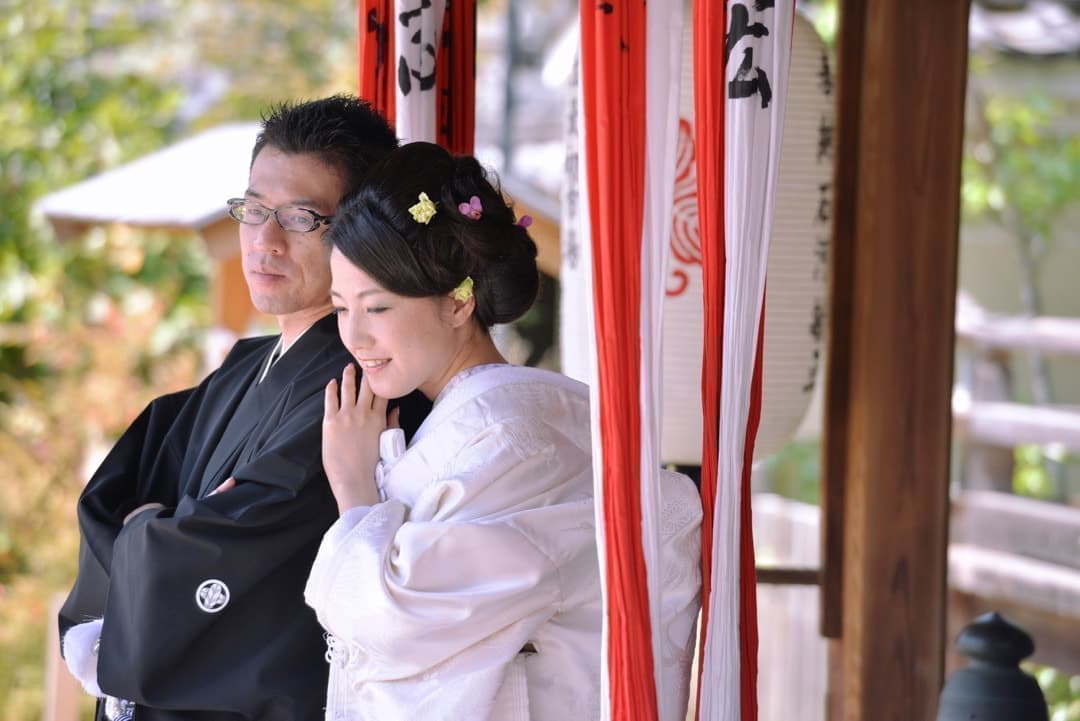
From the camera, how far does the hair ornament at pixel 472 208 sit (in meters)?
1.84

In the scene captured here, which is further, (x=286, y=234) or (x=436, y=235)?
(x=286, y=234)

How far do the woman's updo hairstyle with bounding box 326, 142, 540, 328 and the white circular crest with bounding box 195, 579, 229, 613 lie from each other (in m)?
0.46

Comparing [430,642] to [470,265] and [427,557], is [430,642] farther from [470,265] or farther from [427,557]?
[470,265]

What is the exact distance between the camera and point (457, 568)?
1.70 metres

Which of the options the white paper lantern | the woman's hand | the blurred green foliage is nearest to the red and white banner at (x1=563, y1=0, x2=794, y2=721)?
the woman's hand

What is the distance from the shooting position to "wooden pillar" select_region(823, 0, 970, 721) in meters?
2.74

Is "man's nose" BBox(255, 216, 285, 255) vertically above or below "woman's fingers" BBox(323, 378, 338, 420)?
above

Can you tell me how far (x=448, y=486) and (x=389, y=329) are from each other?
0.23 meters

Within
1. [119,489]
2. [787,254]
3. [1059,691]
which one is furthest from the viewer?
[1059,691]

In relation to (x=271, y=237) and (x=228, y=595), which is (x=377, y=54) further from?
(x=228, y=595)

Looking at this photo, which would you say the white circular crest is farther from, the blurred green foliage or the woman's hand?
the blurred green foliage

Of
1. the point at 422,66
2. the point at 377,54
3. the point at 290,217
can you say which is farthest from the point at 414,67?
the point at 290,217

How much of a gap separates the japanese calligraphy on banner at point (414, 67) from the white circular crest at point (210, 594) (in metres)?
0.92

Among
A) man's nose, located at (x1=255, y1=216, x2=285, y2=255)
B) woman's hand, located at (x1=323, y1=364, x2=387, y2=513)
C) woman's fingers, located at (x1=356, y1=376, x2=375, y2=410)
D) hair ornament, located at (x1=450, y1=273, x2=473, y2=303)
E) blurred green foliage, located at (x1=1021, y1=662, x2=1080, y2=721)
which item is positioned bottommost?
blurred green foliage, located at (x1=1021, y1=662, x2=1080, y2=721)
